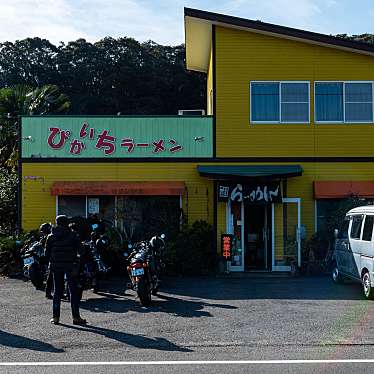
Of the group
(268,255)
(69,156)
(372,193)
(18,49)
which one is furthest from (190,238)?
(18,49)

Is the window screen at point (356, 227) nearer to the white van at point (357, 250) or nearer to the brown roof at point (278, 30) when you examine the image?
the white van at point (357, 250)

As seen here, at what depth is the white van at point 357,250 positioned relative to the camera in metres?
11.9

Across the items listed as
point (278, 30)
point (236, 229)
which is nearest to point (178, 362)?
point (236, 229)

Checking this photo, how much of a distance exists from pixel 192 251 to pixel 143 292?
16.7 ft

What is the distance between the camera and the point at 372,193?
17625 mm

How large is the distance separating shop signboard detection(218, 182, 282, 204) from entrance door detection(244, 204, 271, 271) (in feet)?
2.11

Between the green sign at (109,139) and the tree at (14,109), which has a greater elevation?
the tree at (14,109)

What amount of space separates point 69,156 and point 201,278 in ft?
17.3

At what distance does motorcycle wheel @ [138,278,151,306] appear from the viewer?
11.4 m

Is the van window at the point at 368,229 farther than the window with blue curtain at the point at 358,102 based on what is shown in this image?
No

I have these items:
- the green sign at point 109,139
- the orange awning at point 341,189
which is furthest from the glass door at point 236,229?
the orange awning at point 341,189

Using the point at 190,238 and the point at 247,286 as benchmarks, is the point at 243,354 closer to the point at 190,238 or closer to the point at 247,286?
the point at 247,286

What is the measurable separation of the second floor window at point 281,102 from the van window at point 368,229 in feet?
20.0

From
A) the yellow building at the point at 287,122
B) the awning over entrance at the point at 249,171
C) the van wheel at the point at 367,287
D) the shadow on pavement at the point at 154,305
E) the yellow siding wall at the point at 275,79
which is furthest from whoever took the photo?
the yellow siding wall at the point at 275,79
